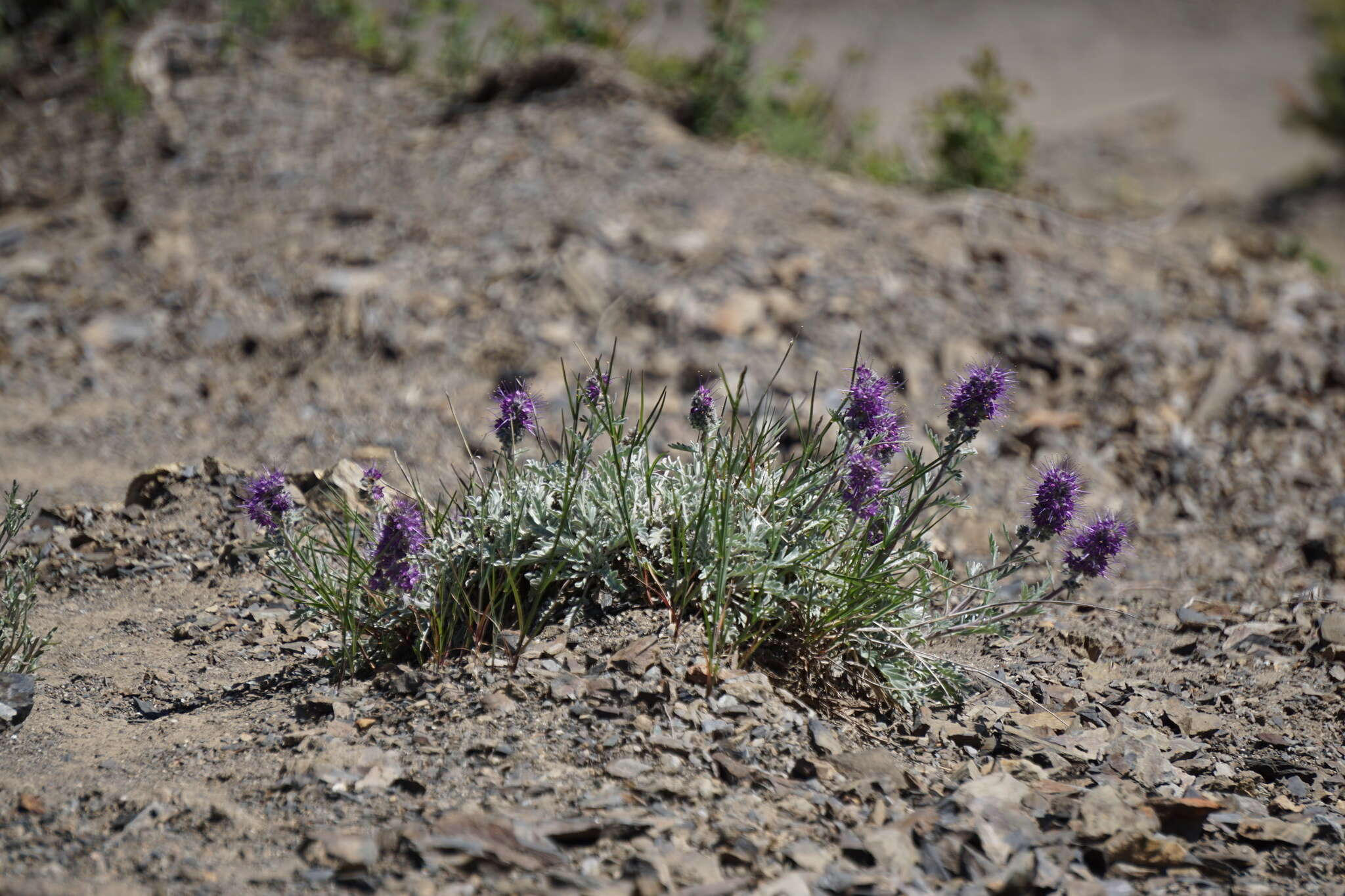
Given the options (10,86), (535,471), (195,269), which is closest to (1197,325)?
(535,471)

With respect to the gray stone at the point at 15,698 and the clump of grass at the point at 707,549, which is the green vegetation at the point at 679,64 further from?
the gray stone at the point at 15,698

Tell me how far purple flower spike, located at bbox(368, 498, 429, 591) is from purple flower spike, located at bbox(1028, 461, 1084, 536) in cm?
146

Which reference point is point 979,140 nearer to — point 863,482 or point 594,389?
point 863,482

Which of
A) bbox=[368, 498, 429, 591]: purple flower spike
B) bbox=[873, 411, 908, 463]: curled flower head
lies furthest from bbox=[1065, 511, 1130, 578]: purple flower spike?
bbox=[368, 498, 429, 591]: purple flower spike

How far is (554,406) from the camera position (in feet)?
17.0

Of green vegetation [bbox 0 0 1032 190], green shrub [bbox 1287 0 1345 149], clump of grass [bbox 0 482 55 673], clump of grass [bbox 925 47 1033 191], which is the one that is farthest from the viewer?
green shrub [bbox 1287 0 1345 149]

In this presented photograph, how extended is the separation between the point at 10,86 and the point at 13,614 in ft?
20.3

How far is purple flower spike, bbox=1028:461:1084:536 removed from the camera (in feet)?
8.25

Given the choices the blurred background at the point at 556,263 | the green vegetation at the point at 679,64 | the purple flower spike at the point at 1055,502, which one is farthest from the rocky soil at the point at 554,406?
the purple flower spike at the point at 1055,502

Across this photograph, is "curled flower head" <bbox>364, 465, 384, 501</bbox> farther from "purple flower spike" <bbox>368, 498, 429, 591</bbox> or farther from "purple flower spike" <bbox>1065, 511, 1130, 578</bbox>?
"purple flower spike" <bbox>1065, 511, 1130, 578</bbox>

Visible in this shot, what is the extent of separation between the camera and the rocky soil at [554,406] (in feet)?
7.36

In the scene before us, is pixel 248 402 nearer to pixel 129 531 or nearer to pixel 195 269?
pixel 195 269

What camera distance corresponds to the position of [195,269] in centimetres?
598

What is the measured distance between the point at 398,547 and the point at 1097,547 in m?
1.65
